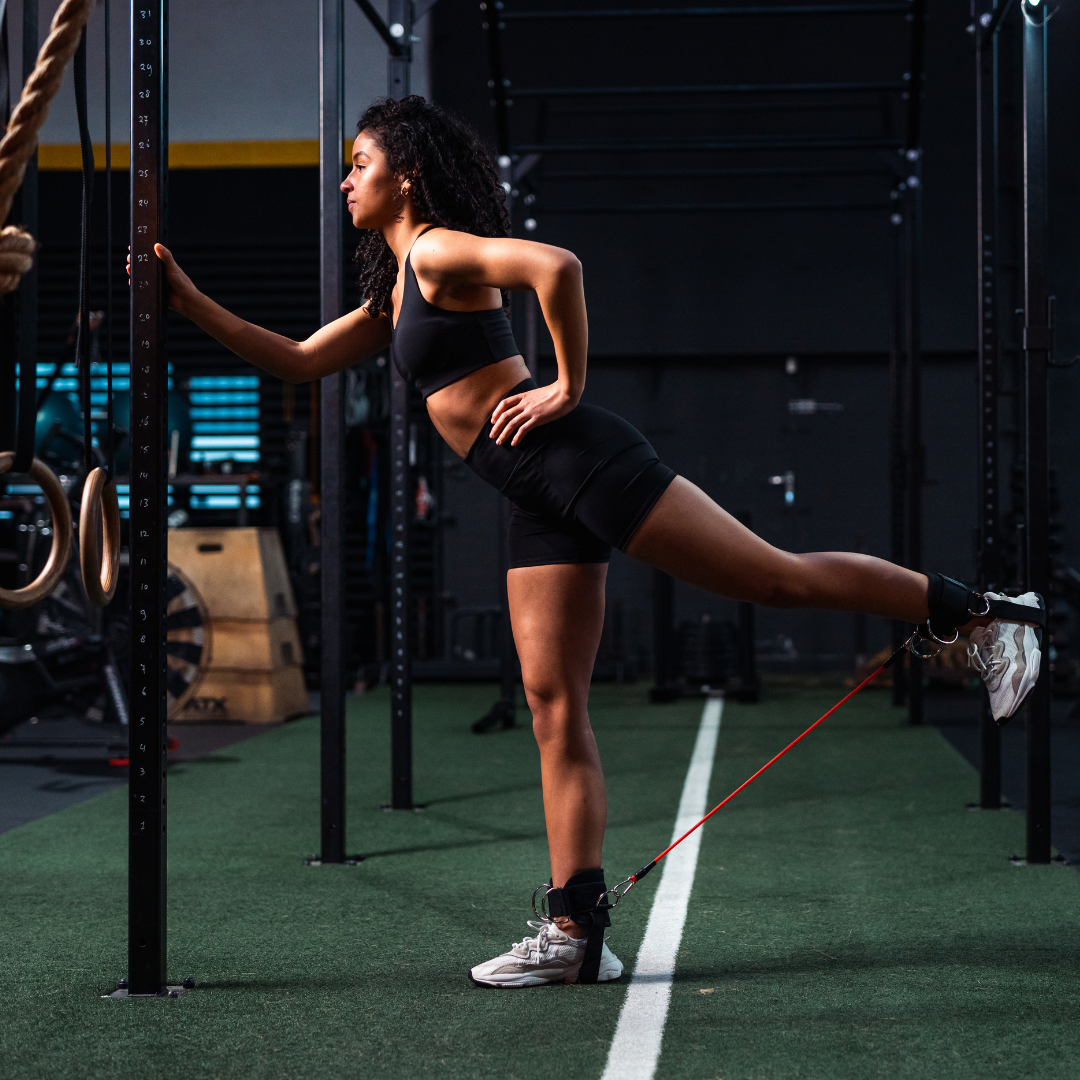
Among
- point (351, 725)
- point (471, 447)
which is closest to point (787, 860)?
point (471, 447)

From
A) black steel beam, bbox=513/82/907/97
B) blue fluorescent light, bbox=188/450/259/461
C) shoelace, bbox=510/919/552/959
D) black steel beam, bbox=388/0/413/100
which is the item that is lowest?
shoelace, bbox=510/919/552/959

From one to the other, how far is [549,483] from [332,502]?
130 cm

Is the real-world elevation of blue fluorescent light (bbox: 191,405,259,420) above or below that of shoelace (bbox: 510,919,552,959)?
above

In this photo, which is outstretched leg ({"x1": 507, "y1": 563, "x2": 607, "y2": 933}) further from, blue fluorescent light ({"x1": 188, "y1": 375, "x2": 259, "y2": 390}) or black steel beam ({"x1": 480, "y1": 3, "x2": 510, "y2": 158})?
blue fluorescent light ({"x1": 188, "y1": 375, "x2": 259, "y2": 390})

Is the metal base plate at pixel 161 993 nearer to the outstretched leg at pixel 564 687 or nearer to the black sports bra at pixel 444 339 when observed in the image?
the outstretched leg at pixel 564 687

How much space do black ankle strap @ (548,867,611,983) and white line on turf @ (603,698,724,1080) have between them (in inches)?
3.3

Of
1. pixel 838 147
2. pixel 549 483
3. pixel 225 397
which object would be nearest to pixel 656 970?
pixel 549 483

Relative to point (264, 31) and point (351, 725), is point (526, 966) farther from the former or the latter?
point (264, 31)

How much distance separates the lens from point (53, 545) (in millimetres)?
1933

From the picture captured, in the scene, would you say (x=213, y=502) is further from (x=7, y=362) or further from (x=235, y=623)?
(x=7, y=362)

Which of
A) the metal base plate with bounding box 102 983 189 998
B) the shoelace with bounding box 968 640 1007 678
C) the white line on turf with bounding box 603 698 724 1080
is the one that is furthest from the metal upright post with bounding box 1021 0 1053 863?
the metal base plate with bounding box 102 983 189 998

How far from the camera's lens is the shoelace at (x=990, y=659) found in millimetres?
2352

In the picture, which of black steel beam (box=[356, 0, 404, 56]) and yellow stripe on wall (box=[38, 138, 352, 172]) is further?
yellow stripe on wall (box=[38, 138, 352, 172])

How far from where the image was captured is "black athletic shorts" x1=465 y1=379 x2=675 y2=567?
2045 mm
